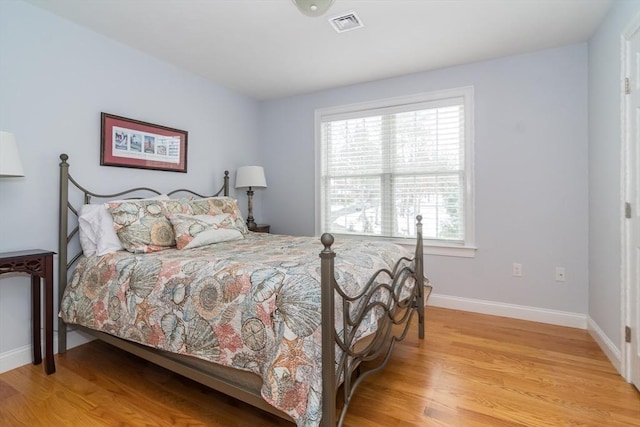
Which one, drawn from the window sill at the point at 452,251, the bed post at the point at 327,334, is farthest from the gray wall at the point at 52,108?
the window sill at the point at 452,251

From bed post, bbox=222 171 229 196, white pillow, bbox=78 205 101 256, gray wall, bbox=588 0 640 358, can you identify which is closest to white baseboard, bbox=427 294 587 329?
gray wall, bbox=588 0 640 358

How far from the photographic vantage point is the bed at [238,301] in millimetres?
1291

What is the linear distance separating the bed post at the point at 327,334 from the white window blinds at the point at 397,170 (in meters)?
2.40

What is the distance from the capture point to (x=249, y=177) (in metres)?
3.72

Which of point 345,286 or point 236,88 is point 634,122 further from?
point 236,88

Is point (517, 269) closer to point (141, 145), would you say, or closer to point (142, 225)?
point (142, 225)

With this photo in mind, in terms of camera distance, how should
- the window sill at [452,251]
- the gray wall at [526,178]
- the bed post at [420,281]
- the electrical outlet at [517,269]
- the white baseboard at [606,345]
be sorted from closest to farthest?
1. the white baseboard at [606,345]
2. the bed post at [420,281]
3. the gray wall at [526,178]
4. the electrical outlet at [517,269]
5. the window sill at [452,251]

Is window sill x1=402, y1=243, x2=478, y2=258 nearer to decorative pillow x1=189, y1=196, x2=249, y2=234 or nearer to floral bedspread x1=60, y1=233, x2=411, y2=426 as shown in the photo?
floral bedspread x1=60, y1=233, x2=411, y2=426

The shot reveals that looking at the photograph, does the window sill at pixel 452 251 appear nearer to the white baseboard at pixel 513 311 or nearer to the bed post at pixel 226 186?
the white baseboard at pixel 513 311

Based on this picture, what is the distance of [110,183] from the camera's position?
8.86 feet

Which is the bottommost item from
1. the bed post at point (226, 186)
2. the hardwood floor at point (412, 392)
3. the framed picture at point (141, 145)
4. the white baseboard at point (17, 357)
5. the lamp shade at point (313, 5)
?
the hardwood floor at point (412, 392)

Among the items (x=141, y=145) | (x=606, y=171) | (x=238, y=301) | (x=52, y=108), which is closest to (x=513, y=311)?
(x=606, y=171)

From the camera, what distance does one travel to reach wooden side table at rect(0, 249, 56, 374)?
76.0 inches

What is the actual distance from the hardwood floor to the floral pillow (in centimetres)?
82
